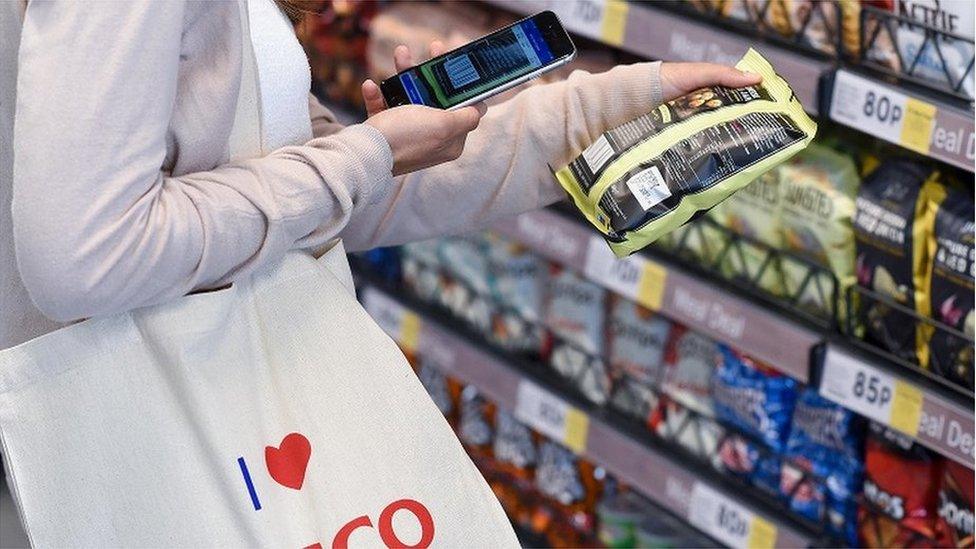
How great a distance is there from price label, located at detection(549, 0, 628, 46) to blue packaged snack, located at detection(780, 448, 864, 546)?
2.15 ft

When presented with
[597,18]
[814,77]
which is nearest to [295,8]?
[814,77]

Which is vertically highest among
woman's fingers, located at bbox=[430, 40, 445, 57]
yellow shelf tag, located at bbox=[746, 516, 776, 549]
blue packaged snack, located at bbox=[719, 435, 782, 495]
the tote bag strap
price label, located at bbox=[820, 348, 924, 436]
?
the tote bag strap

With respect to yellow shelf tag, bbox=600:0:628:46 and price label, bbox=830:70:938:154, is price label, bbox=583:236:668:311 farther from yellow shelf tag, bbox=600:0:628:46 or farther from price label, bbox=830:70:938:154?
price label, bbox=830:70:938:154

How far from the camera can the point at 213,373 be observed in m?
1.17

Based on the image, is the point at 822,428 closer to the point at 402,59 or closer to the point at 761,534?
the point at 761,534

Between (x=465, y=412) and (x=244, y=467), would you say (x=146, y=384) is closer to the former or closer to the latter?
(x=244, y=467)

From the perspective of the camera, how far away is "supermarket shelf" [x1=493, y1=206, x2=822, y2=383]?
193 cm

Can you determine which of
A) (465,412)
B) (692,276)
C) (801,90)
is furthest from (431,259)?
(801,90)

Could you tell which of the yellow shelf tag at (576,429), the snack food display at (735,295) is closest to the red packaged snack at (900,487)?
the snack food display at (735,295)

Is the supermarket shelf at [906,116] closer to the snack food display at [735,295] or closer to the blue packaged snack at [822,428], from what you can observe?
the snack food display at [735,295]

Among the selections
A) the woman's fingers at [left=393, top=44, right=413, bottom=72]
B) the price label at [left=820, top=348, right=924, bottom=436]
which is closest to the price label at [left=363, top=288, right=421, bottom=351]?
the price label at [left=820, top=348, right=924, bottom=436]

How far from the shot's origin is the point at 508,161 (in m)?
1.43

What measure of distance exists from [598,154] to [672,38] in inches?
26.4

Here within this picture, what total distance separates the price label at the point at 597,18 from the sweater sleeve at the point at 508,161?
599 millimetres
